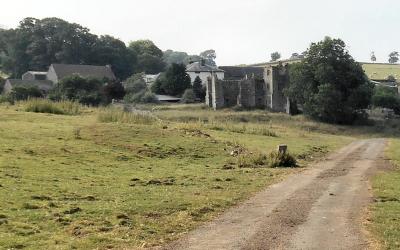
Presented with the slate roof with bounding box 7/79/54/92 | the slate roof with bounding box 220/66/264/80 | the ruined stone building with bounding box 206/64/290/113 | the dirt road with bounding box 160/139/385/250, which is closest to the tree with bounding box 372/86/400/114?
the ruined stone building with bounding box 206/64/290/113

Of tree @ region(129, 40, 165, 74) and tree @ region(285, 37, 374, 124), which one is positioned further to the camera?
tree @ region(129, 40, 165, 74)

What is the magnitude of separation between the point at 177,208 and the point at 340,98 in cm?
7407

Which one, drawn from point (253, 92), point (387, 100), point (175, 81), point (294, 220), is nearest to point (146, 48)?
point (175, 81)

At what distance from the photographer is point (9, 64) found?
146875 mm

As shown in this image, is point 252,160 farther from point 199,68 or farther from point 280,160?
point 199,68

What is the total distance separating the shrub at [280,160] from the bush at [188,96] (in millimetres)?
77788

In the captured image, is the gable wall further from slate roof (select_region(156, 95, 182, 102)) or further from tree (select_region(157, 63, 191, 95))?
slate roof (select_region(156, 95, 182, 102))

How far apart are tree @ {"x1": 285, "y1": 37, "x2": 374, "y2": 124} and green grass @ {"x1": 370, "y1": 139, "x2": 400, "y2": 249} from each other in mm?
60884

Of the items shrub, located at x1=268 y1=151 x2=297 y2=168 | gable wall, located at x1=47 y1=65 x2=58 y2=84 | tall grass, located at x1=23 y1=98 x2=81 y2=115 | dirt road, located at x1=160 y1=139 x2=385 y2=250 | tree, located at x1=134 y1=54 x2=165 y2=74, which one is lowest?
shrub, located at x1=268 y1=151 x2=297 y2=168

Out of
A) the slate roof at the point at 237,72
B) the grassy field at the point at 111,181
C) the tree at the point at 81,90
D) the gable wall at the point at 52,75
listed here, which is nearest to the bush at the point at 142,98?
the tree at the point at 81,90

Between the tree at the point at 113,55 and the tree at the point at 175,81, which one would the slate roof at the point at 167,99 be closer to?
the tree at the point at 175,81

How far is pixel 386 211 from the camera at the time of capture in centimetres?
1625

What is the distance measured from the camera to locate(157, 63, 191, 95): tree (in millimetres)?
115938

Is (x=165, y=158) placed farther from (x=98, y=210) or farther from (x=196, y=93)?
(x=196, y=93)
